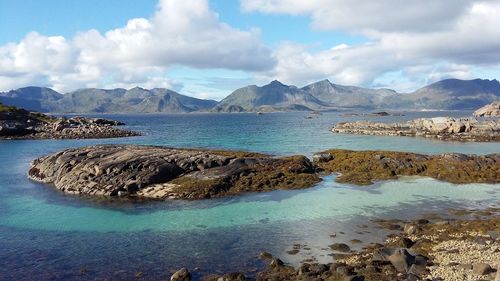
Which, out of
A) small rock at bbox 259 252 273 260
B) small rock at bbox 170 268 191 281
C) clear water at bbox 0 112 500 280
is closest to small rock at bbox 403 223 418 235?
clear water at bbox 0 112 500 280

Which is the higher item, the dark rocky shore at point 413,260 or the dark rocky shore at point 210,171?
the dark rocky shore at point 210,171

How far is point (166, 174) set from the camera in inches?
2105

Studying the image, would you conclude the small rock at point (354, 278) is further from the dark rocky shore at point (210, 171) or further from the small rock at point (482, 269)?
the dark rocky shore at point (210, 171)

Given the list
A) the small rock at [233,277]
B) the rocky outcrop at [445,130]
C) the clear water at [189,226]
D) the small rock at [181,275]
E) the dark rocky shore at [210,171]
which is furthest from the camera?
the rocky outcrop at [445,130]

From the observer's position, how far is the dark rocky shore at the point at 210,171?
5072cm

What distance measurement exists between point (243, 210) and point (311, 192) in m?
11.1

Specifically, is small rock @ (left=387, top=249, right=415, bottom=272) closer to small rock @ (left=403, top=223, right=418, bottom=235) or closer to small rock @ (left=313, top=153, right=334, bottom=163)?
small rock @ (left=403, top=223, right=418, bottom=235)

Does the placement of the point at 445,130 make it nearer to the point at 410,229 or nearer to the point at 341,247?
the point at 410,229

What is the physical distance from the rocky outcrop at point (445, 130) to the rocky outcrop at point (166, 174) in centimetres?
7412

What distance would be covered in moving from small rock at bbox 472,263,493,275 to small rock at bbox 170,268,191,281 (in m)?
16.8

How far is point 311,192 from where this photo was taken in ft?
165

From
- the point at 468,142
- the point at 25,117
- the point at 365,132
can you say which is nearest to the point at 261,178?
the point at 468,142

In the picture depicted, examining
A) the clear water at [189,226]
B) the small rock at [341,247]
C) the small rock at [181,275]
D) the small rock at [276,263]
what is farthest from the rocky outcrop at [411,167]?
the small rock at [181,275]

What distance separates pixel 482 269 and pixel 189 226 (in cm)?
2279
